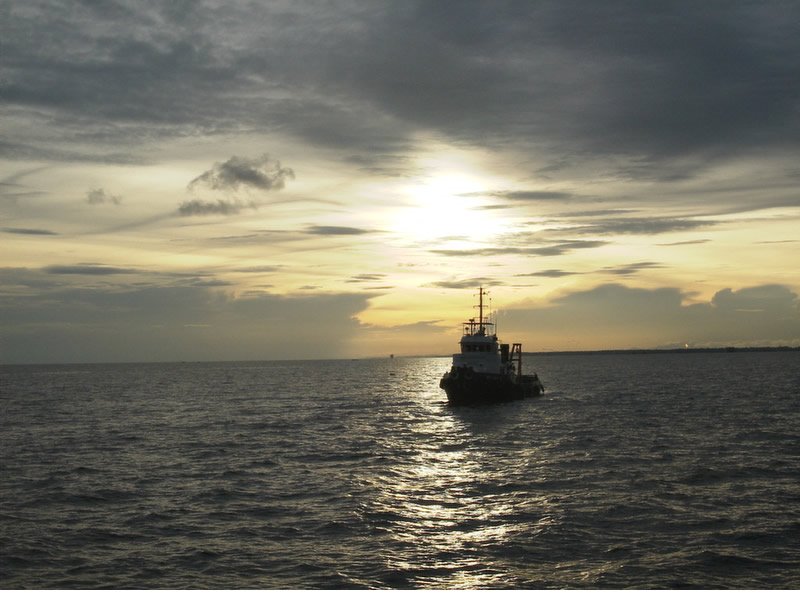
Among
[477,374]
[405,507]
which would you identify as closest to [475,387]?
[477,374]

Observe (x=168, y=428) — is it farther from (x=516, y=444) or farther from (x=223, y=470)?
(x=516, y=444)

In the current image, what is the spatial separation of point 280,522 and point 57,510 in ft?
30.4

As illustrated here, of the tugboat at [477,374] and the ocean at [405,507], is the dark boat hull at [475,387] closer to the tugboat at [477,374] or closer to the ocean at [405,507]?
the tugboat at [477,374]

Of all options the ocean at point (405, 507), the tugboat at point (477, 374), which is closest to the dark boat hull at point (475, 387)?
the tugboat at point (477, 374)

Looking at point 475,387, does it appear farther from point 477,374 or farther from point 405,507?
point 405,507

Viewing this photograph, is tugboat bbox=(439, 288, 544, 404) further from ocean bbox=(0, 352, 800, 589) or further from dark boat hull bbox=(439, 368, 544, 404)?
ocean bbox=(0, 352, 800, 589)

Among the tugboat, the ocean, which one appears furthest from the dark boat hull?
the ocean

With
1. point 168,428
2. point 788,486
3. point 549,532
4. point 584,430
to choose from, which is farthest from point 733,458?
point 168,428

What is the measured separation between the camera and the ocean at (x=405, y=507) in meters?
19.5

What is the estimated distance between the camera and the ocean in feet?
63.9

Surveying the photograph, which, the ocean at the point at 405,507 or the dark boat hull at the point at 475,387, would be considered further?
the dark boat hull at the point at 475,387

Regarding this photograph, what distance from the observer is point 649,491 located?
2966 centimetres

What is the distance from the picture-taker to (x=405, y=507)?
27.4 m

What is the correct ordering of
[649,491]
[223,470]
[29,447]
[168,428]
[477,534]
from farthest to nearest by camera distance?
[168,428]
[29,447]
[223,470]
[649,491]
[477,534]
